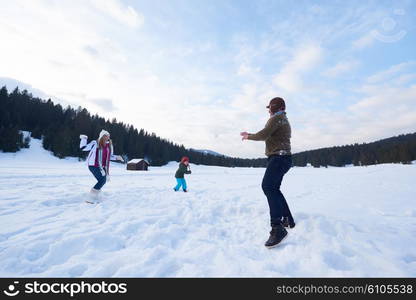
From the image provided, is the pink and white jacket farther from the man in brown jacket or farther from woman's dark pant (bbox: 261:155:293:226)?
woman's dark pant (bbox: 261:155:293:226)

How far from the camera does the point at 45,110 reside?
6156cm

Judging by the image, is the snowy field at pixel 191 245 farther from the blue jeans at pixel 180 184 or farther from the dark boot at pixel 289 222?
the blue jeans at pixel 180 184

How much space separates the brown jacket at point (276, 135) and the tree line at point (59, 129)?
181ft

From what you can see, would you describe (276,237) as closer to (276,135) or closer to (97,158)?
(276,135)

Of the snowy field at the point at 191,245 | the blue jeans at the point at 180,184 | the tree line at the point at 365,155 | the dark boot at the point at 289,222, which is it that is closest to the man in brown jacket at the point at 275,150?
the dark boot at the point at 289,222

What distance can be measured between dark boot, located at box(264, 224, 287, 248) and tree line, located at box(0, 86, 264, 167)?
55.5 m

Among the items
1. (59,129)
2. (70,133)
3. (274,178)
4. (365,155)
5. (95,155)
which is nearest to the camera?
(274,178)

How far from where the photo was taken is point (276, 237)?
133 inches

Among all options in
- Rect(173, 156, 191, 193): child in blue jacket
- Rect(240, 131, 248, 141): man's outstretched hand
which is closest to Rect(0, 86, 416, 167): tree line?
Rect(173, 156, 191, 193): child in blue jacket

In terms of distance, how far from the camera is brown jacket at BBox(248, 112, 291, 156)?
11.9 ft

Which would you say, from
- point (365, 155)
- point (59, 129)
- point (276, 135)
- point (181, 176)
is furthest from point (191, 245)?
point (365, 155)

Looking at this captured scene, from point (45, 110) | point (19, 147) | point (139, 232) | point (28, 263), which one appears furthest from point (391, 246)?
point (45, 110)

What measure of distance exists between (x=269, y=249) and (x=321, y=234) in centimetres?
109

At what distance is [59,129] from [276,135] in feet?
219
